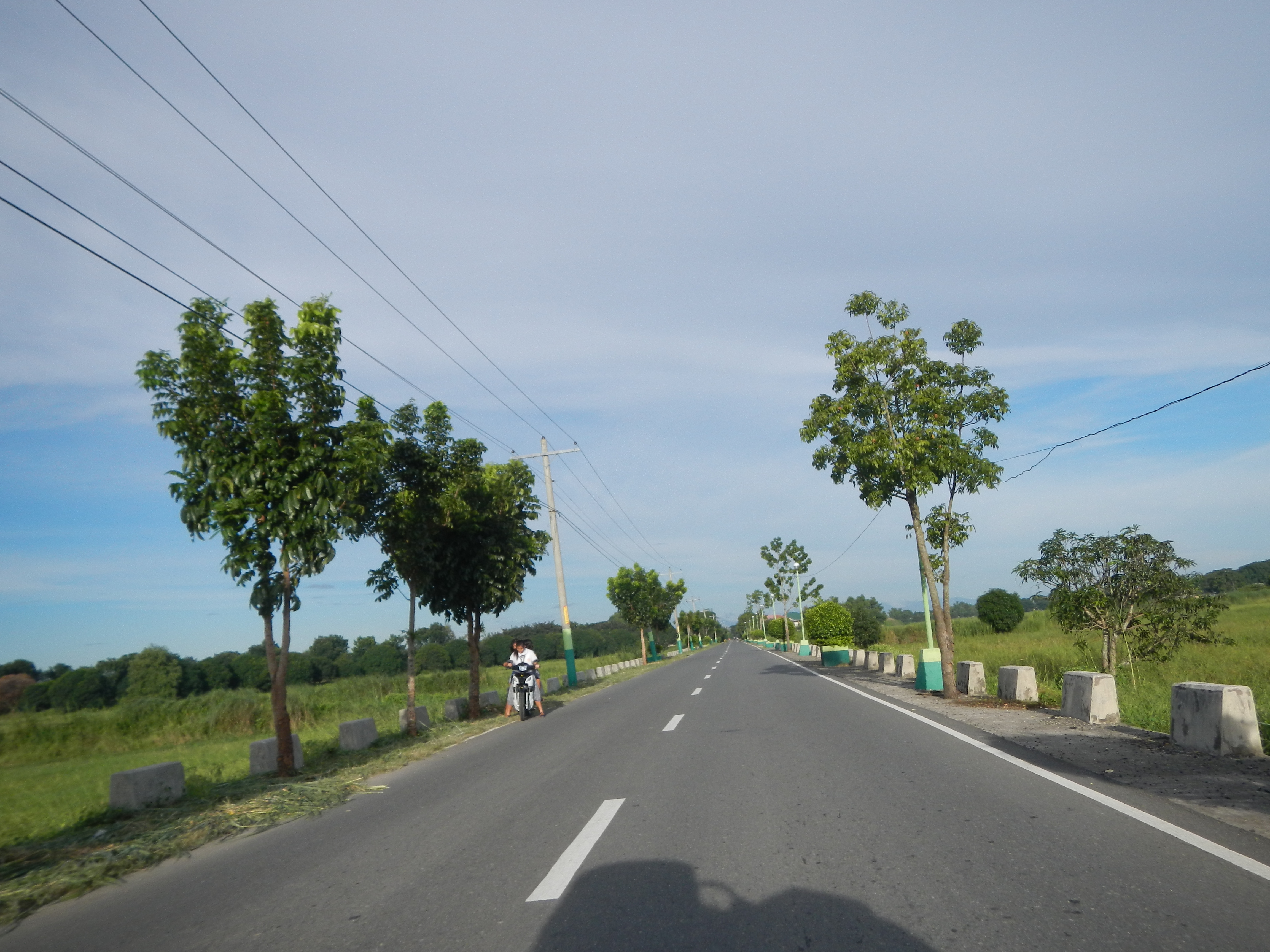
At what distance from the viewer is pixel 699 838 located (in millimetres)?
5434

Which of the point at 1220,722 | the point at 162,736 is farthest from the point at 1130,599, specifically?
the point at 162,736

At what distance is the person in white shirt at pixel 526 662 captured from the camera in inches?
650

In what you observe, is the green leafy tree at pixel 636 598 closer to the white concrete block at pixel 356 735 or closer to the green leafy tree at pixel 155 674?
the green leafy tree at pixel 155 674

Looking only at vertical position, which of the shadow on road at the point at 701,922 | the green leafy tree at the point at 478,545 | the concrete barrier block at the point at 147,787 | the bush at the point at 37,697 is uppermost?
the green leafy tree at the point at 478,545

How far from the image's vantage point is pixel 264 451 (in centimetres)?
984

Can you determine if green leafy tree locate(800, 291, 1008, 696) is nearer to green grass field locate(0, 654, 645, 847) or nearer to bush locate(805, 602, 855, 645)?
green grass field locate(0, 654, 645, 847)

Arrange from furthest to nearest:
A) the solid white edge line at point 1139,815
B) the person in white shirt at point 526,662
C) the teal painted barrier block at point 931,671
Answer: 1. the teal painted barrier block at point 931,671
2. the person in white shirt at point 526,662
3. the solid white edge line at point 1139,815

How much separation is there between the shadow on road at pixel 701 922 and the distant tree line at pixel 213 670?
27.4 feet

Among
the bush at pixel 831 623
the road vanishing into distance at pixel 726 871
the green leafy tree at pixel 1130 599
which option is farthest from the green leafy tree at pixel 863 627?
the road vanishing into distance at pixel 726 871

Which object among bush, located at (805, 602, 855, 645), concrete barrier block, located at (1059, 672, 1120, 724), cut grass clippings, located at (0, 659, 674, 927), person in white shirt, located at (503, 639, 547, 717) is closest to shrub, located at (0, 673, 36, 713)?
person in white shirt, located at (503, 639, 547, 717)

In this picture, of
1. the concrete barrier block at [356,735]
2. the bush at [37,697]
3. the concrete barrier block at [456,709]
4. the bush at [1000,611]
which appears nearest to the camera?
the concrete barrier block at [356,735]

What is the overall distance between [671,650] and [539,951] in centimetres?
11283

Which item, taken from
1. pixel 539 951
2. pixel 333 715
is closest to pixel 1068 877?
pixel 539 951

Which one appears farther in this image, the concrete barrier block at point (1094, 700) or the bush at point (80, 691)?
the bush at point (80, 691)
